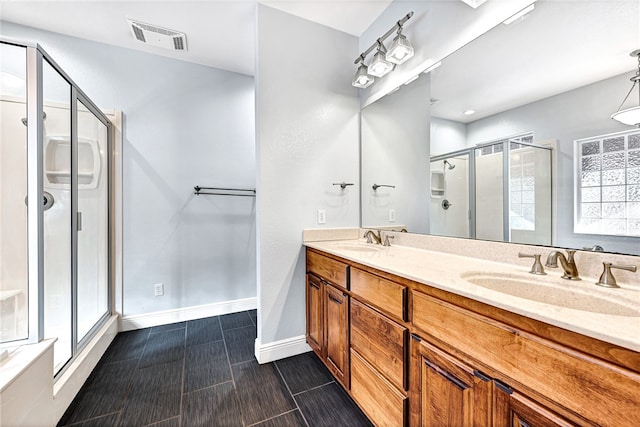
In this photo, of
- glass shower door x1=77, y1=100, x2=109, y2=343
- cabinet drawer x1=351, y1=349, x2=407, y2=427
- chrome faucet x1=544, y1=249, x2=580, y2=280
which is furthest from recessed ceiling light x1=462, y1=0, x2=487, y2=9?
glass shower door x1=77, y1=100, x2=109, y2=343

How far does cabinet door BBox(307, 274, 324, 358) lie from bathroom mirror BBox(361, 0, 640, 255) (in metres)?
0.99

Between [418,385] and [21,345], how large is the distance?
1.87m

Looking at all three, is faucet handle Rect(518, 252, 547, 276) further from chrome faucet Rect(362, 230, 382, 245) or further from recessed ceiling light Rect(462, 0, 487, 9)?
recessed ceiling light Rect(462, 0, 487, 9)

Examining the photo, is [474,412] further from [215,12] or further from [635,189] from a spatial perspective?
[215,12]

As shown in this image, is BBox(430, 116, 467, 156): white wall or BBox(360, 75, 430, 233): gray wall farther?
BBox(360, 75, 430, 233): gray wall

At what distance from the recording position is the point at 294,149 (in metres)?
1.99

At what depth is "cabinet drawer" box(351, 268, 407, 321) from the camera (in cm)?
106

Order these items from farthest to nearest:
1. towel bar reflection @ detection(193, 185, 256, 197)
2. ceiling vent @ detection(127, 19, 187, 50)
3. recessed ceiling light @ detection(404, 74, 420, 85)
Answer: towel bar reflection @ detection(193, 185, 256, 197), ceiling vent @ detection(127, 19, 187, 50), recessed ceiling light @ detection(404, 74, 420, 85)

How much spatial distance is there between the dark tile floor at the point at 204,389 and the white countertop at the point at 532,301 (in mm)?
882

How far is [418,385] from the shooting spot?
97 cm

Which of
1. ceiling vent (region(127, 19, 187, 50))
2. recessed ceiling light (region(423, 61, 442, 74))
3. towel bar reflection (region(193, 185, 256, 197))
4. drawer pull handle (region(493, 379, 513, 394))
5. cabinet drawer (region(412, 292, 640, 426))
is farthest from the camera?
towel bar reflection (region(193, 185, 256, 197))

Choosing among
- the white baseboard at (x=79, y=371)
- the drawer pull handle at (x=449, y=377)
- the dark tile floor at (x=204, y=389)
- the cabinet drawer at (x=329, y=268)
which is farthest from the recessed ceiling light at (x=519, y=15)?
the white baseboard at (x=79, y=371)

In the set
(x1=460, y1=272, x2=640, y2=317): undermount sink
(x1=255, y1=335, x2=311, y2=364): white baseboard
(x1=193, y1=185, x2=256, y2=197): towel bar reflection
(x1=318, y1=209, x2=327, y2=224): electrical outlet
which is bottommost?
(x1=255, y1=335, x2=311, y2=364): white baseboard

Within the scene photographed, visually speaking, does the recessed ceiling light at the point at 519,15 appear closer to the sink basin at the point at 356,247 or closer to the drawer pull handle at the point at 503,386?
the sink basin at the point at 356,247
